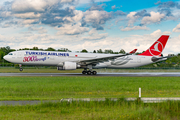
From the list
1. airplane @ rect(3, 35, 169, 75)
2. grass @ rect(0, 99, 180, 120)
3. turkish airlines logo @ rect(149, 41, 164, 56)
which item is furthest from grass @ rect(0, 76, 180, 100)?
turkish airlines logo @ rect(149, 41, 164, 56)

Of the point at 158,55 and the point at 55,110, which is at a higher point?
the point at 158,55

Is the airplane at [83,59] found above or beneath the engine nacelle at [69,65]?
above

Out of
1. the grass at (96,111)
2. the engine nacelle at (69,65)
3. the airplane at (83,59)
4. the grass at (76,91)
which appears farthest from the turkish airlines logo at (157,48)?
the grass at (96,111)

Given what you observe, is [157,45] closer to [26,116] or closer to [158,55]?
[158,55]

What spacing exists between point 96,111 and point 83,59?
87.4ft

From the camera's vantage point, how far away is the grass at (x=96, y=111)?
25.7 ft

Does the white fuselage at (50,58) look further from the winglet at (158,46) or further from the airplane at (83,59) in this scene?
the winglet at (158,46)

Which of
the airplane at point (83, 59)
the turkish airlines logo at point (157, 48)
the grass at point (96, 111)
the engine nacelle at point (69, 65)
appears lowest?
the grass at point (96, 111)

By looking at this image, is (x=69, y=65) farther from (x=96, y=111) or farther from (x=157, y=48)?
(x=96, y=111)

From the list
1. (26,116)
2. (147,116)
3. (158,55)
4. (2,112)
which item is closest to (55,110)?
(26,116)

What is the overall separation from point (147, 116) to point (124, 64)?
30076 mm

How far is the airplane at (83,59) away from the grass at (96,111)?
72.6 feet

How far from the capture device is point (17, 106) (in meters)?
9.33

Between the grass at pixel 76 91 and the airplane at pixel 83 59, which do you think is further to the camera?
the airplane at pixel 83 59
